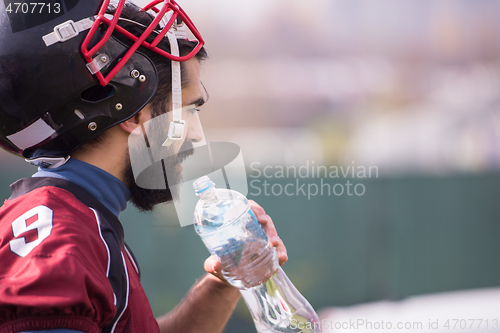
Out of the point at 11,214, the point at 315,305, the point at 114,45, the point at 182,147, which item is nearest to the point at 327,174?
the point at 315,305

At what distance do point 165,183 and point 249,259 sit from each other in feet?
1.68

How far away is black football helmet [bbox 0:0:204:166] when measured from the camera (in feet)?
4.68

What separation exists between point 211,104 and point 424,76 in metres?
2.32

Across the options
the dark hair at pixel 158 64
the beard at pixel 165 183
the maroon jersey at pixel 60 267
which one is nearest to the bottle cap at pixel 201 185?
the beard at pixel 165 183

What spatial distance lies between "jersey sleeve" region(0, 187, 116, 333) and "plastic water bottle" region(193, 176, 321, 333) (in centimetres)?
69

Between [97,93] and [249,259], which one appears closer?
[97,93]

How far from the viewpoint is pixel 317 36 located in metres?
4.46

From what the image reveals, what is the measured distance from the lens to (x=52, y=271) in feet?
3.41

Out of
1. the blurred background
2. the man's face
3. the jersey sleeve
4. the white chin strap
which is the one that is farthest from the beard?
the blurred background

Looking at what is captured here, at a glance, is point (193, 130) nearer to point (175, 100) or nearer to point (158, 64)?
point (175, 100)

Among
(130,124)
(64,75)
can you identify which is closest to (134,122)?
(130,124)

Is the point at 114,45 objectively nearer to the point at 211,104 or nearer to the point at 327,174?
the point at 211,104

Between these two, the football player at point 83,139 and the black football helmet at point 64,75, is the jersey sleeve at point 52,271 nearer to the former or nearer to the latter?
the football player at point 83,139

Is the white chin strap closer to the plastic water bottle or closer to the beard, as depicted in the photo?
the beard
